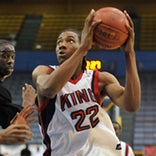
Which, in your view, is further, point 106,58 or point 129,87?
point 106,58

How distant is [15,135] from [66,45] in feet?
3.76

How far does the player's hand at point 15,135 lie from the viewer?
286cm

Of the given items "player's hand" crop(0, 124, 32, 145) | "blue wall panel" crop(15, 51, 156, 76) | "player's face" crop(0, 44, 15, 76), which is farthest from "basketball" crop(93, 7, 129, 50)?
"blue wall panel" crop(15, 51, 156, 76)

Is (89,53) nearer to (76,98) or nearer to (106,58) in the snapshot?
(106,58)

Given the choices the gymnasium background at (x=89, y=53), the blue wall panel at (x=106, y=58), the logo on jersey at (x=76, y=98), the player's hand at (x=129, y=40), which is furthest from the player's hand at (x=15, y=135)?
the blue wall panel at (x=106, y=58)

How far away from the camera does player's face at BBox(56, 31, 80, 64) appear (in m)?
3.79

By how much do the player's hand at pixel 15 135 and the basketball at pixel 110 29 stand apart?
86cm

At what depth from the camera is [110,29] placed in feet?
11.1

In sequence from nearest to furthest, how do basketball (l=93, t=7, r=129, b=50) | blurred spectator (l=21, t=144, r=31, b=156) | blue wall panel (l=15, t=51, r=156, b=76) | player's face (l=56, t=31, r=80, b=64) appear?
1. basketball (l=93, t=7, r=129, b=50)
2. player's face (l=56, t=31, r=80, b=64)
3. blurred spectator (l=21, t=144, r=31, b=156)
4. blue wall panel (l=15, t=51, r=156, b=76)

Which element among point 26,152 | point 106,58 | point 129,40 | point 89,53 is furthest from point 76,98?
point 106,58

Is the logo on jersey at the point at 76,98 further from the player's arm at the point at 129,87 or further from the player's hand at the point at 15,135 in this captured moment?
the player's hand at the point at 15,135

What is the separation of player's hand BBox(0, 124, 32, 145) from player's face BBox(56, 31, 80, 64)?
0.99m

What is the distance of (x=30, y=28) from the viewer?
1603 centimetres

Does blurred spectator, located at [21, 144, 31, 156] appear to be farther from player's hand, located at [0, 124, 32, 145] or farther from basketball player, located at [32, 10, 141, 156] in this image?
player's hand, located at [0, 124, 32, 145]
